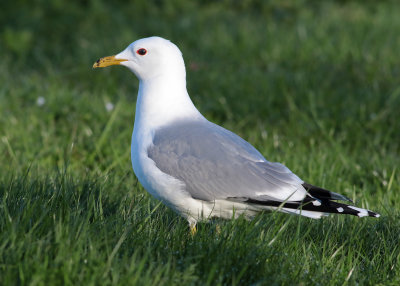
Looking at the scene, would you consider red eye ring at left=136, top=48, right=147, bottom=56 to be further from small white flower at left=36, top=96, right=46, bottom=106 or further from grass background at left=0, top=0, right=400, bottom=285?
small white flower at left=36, top=96, right=46, bottom=106

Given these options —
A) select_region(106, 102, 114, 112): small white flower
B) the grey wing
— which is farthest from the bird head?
select_region(106, 102, 114, 112): small white flower

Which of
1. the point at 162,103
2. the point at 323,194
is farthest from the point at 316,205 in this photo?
the point at 162,103

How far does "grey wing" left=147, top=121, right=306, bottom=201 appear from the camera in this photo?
3283 mm

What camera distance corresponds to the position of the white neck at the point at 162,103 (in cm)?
364

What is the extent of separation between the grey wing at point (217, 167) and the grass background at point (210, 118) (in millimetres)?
217

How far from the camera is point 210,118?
20.0 feet

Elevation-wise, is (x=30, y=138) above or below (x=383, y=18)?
below

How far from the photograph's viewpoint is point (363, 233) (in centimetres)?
359

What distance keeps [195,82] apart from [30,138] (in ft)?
7.37

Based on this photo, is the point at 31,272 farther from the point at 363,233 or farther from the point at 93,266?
the point at 363,233

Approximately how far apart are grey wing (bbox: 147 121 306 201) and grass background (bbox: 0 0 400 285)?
217 millimetres

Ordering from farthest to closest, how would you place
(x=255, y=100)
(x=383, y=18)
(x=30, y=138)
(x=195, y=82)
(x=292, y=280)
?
(x=383, y=18) < (x=195, y=82) < (x=255, y=100) < (x=30, y=138) < (x=292, y=280)

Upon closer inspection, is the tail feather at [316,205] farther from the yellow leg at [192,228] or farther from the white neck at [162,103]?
the white neck at [162,103]

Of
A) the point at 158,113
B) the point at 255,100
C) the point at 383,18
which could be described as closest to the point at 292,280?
the point at 158,113
